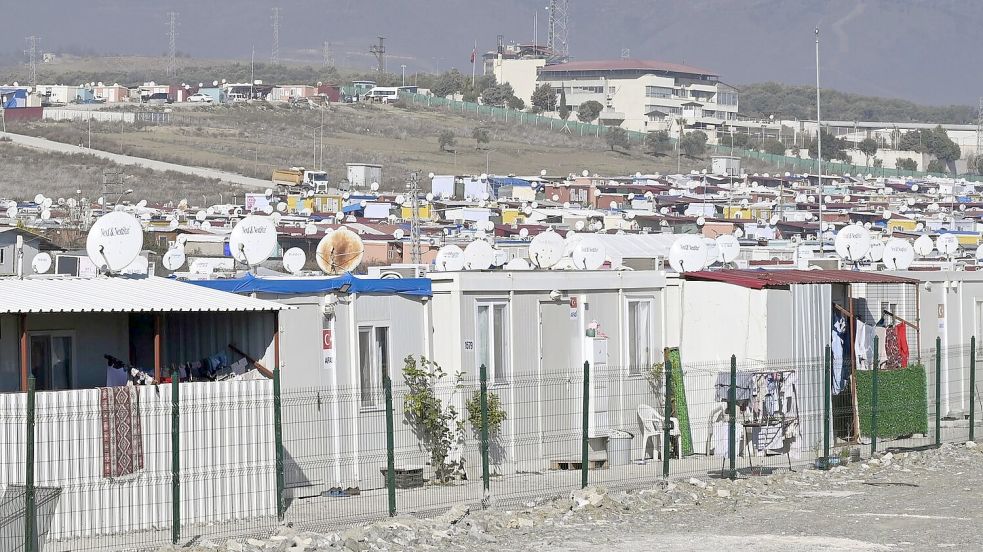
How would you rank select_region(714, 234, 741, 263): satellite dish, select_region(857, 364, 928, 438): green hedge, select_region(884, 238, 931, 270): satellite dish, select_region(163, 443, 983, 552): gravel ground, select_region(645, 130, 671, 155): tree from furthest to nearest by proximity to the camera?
select_region(645, 130, 671, 155): tree → select_region(884, 238, 931, 270): satellite dish → select_region(714, 234, 741, 263): satellite dish → select_region(857, 364, 928, 438): green hedge → select_region(163, 443, 983, 552): gravel ground

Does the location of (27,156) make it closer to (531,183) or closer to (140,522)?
(531,183)

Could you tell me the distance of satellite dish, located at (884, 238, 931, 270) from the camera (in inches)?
1296

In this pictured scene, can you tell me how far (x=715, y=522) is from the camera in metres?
17.6

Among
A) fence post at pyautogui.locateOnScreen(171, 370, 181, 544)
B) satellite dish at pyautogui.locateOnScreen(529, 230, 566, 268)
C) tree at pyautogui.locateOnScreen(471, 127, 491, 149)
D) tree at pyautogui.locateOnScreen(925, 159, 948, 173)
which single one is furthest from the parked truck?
tree at pyautogui.locateOnScreen(925, 159, 948, 173)

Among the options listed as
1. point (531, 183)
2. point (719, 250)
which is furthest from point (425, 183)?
point (719, 250)

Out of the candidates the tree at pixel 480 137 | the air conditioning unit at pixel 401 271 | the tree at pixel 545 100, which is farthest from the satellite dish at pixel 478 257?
the tree at pixel 545 100

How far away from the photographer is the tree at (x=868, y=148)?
190 meters

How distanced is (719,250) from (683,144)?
447 feet

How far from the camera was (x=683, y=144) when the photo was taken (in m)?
166

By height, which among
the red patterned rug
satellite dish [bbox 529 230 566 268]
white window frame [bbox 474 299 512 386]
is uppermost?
satellite dish [bbox 529 230 566 268]

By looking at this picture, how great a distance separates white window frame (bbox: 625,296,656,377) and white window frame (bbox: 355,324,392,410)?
169 inches

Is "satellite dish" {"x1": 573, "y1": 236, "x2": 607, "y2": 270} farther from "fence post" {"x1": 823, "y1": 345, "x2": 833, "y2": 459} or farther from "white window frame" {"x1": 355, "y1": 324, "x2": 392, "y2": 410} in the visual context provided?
"white window frame" {"x1": 355, "y1": 324, "x2": 392, "y2": 410}

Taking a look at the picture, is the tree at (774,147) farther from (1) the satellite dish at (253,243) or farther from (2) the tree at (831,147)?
(1) the satellite dish at (253,243)

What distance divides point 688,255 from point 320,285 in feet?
25.1
